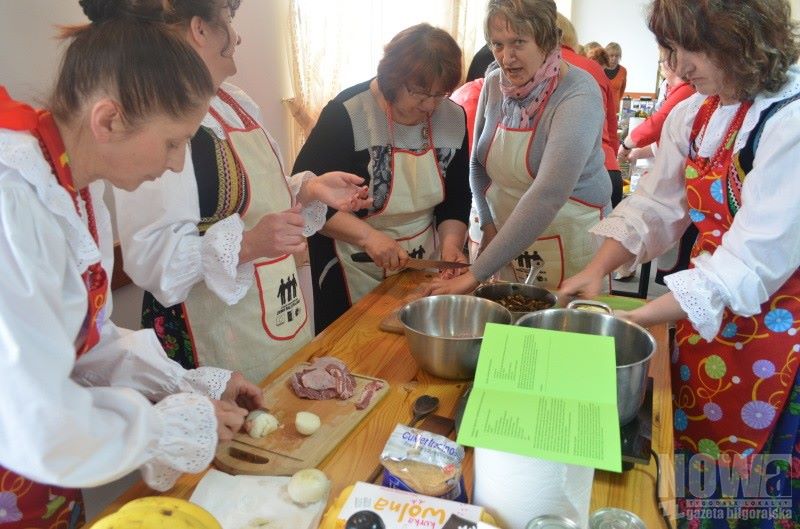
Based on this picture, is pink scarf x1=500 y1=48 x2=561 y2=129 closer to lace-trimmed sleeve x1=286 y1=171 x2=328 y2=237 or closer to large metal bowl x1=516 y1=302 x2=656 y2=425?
lace-trimmed sleeve x1=286 y1=171 x2=328 y2=237

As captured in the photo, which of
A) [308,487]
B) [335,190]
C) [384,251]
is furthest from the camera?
[384,251]

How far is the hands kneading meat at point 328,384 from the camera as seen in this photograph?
1168 millimetres

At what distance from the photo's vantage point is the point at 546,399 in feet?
2.62

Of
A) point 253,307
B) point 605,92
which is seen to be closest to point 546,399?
point 253,307

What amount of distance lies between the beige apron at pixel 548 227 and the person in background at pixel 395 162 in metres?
0.12

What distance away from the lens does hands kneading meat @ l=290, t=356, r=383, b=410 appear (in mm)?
1168

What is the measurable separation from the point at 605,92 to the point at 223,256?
2.05 m

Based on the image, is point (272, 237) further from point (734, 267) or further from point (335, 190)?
point (734, 267)

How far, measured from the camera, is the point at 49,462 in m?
0.68

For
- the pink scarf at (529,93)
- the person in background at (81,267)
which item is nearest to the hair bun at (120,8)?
the person in background at (81,267)

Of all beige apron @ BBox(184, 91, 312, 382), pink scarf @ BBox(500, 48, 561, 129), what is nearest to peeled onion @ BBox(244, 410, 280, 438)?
beige apron @ BBox(184, 91, 312, 382)

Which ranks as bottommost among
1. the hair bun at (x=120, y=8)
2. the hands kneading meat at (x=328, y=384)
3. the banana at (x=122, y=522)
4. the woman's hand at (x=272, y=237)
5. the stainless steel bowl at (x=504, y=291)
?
the hands kneading meat at (x=328, y=384)

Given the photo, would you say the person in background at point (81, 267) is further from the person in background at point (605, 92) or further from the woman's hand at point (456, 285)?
the person in background at point (605, 92)

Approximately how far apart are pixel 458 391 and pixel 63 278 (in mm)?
733
